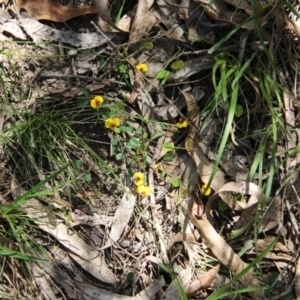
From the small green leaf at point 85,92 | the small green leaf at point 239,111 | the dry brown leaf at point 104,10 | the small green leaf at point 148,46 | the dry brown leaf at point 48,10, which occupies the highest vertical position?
the dry brown leaf at point 104,10

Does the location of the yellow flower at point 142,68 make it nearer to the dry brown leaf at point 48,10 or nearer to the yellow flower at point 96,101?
the yellow flower at point 96,101

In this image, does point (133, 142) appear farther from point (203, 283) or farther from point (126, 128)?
point (203, 283)

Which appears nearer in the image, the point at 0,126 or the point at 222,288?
the point at 222,288

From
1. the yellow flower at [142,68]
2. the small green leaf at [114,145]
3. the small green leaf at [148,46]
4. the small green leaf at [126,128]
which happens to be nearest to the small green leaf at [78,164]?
the small green leaf at [114,145]

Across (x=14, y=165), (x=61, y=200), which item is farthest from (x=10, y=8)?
(x=61, y=200)

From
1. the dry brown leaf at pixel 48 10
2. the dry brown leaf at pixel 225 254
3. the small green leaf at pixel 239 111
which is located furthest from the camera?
the dry brown leaf at pixel 48 10

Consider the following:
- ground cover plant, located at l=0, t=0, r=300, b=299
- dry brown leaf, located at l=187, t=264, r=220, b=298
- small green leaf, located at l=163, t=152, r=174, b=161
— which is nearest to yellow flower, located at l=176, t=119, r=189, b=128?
ground cover plant, located at l=0, t=0, r=300, b=299

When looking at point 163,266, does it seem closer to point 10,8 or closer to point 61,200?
point 61,200
